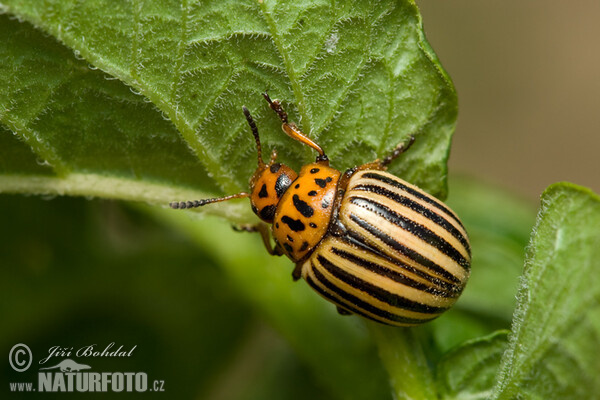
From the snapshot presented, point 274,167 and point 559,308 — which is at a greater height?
point 274,167

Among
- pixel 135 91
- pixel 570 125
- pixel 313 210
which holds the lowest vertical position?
pixel 313 210

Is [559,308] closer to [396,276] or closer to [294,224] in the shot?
[396,276]

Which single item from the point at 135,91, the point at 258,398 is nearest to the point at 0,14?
the point at 135,91

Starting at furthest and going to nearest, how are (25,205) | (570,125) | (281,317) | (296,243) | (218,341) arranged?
(570,125)
(218,341)
(25,205)
(281,317)
(296,243)

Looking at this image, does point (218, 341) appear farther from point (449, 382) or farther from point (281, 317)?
point (449, 382)

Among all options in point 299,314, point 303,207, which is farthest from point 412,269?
point 299,314

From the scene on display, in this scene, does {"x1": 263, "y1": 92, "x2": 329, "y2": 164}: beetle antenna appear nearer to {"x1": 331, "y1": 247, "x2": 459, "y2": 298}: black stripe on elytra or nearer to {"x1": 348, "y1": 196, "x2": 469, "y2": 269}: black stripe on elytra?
{"x1": 348, "y1": 196, "x2": 469, "y2": 269}: black stripe on elytra
